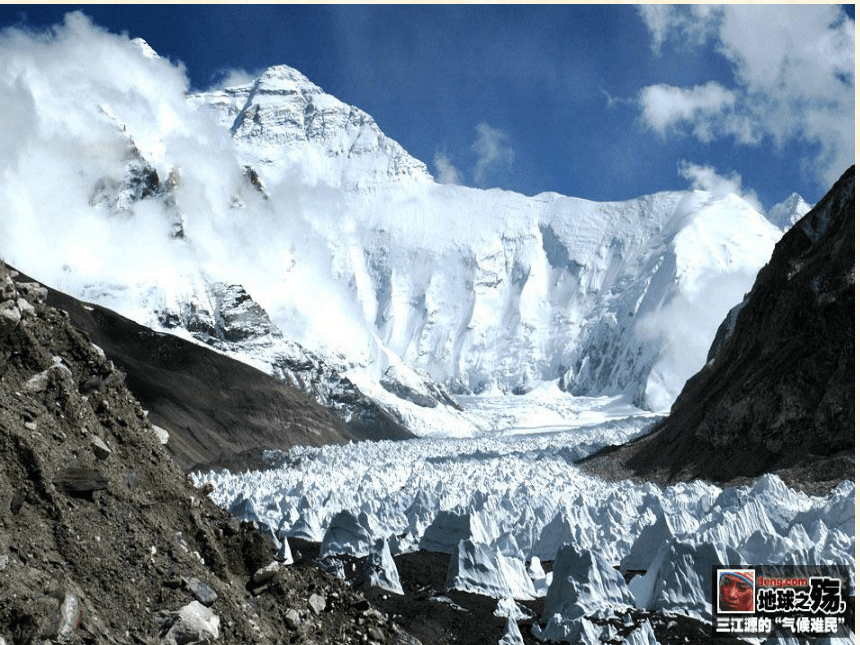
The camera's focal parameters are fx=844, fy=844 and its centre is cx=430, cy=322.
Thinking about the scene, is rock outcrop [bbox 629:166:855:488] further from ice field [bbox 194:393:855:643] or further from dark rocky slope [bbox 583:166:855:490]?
ice field [bbox 194:393:855:643]

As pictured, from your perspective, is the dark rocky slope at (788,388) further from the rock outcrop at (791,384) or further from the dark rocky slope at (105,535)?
the dark rocky slope at (105,535)

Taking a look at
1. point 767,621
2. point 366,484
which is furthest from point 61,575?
point 366,484

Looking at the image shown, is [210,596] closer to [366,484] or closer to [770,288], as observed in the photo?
[366,484]

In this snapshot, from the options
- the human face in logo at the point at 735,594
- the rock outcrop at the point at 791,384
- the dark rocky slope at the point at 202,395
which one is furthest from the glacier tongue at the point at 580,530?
the dark rocky slope at the point at 202,395

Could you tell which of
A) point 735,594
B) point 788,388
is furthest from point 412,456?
point 735,594

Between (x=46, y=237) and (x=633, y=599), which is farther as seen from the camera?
(x=46, y=237)

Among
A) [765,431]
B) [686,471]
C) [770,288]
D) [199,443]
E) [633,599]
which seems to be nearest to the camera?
[633,599]

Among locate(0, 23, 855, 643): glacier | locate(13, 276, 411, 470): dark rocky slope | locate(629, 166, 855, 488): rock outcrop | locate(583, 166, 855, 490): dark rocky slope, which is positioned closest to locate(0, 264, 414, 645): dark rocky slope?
locate(0, 23, 855, 643): glacier
